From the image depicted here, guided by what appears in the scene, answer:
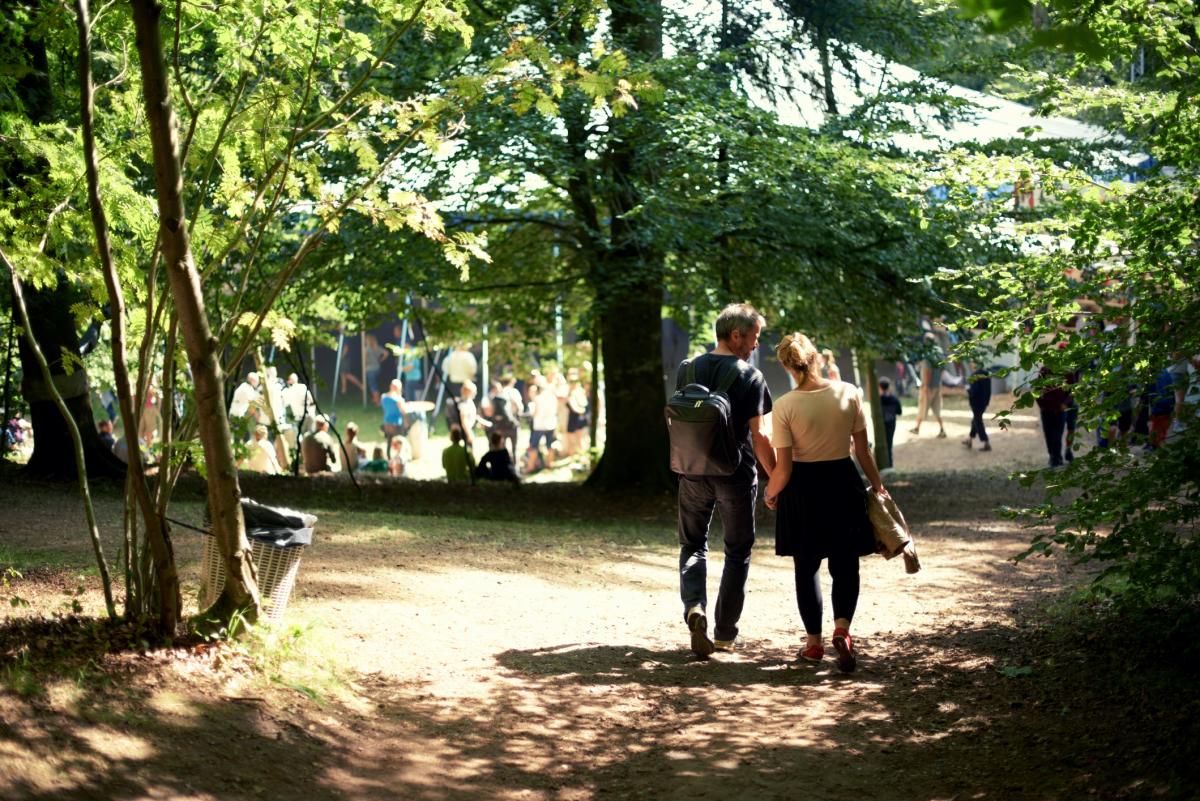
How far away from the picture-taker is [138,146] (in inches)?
272

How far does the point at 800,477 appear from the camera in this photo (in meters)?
6.81

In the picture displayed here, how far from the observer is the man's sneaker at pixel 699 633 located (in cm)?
706

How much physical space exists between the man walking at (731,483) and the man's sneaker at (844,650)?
578 millimetres

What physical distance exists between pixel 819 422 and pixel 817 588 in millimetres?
886

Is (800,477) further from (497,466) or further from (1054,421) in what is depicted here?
(1054,421)

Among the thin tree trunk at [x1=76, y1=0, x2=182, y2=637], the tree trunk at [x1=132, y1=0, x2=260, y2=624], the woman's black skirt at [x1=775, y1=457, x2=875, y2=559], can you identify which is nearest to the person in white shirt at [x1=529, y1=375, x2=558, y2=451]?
the woman's black skirt at [x1=775, y1=457, x2=875, y2=559]

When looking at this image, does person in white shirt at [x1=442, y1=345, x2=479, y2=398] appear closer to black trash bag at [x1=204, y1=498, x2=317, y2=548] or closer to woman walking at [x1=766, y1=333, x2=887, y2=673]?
black trash bag at [x1=204, y1=498, x2=317, y2=548]

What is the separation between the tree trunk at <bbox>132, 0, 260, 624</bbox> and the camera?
5.67 metres

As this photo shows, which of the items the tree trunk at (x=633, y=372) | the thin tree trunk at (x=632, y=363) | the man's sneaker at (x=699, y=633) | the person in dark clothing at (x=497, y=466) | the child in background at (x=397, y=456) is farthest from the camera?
the child in background at (x=397, y=456)

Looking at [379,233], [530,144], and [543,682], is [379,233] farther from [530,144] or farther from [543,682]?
[543,682]

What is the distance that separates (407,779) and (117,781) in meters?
1.13

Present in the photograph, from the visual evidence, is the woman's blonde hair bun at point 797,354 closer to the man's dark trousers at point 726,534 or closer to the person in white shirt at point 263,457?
the man's dark trousers at point 726,534

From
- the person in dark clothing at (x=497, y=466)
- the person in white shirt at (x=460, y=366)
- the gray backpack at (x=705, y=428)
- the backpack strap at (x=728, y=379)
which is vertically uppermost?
the person in white shirt at (x=460, y=366)

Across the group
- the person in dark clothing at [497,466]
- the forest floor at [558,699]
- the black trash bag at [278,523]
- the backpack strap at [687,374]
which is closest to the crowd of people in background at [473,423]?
the person in dark clothing at [497,466]
